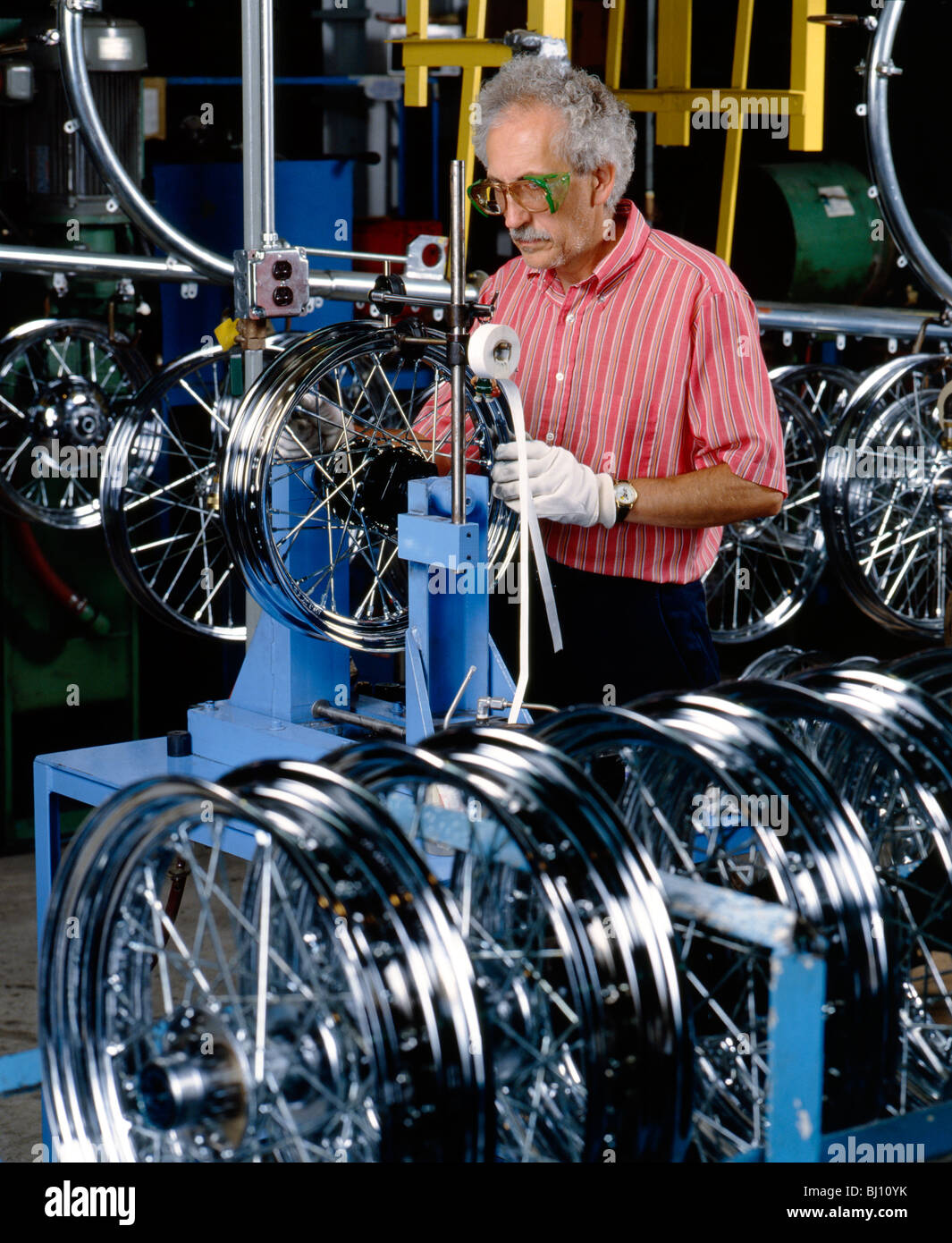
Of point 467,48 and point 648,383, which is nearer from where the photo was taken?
point 648,383

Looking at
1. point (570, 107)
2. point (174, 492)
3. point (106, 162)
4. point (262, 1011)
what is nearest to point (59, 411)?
point (174, 492)

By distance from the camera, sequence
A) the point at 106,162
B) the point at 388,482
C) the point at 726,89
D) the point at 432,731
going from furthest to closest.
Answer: the point at 726,89, the point at 106,162, the point at 388,482, the point at 432,731

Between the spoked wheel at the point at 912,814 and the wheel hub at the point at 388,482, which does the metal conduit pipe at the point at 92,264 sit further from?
the spoked wheel at the point at 912,814

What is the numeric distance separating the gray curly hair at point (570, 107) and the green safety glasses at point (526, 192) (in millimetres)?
49

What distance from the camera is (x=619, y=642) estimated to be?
2.61m

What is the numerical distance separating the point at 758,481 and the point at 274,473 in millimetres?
687

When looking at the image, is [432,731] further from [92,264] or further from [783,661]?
[783,661]

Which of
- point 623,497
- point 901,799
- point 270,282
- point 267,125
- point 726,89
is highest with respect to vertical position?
→ point 726,89

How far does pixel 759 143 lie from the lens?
5.50m

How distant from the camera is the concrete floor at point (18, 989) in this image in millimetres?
2979

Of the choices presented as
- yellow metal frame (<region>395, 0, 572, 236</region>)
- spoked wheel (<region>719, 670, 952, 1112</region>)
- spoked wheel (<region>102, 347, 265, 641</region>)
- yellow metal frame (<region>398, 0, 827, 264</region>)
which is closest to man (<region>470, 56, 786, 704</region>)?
spoked wheel (<region>719, 670, 952, 1112</region>)

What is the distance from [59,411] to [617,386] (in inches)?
66.6

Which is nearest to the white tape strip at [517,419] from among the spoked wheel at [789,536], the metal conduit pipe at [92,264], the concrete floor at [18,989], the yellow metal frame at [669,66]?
the concrete floor at [18,989]

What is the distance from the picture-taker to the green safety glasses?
2.34 meters
